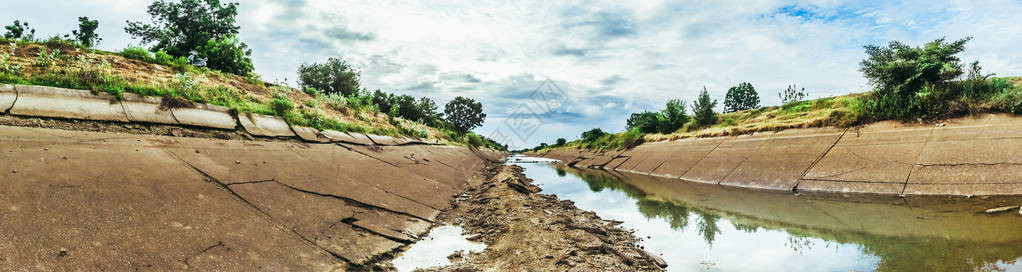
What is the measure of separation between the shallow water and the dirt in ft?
24.9

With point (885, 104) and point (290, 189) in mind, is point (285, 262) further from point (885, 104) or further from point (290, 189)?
point (885, 104)

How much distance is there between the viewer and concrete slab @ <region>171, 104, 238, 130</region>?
22.7 feet

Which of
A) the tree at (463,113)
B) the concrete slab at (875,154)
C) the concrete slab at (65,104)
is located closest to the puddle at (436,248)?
the concrete slab at (65,104)

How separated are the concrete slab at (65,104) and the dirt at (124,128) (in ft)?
0.39

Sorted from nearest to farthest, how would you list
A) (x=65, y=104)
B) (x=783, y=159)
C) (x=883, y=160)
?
(x=65, y=104) < (x=883, y=160) < (x=783, y=159)

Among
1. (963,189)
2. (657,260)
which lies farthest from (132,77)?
(963,189)

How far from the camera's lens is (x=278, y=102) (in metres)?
9.73

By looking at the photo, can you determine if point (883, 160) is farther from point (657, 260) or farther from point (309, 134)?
point (309, 134)

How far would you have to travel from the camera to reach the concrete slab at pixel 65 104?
5117 millimetres

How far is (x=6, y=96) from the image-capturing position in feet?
16.4

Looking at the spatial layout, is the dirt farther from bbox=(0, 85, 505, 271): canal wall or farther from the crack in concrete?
the crack in concrete

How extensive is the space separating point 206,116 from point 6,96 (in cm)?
247

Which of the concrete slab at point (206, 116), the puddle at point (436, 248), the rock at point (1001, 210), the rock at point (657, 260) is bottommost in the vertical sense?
the puddle at point (436, 248)

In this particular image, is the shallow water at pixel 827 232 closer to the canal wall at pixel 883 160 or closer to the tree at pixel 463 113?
the canal wall at pixel 883 160
